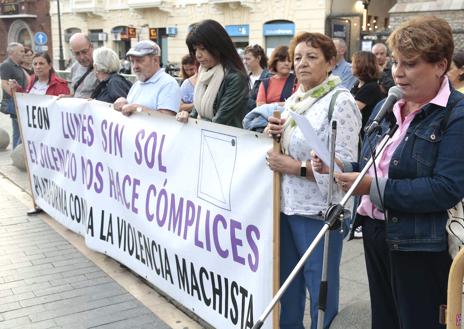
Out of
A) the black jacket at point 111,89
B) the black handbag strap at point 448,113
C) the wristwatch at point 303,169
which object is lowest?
the wristwatch at point 303,169

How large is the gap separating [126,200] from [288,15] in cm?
2218

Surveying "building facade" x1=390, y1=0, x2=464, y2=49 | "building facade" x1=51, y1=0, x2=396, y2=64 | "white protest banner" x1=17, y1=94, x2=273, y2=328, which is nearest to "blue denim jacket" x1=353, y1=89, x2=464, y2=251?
"white protest banner" x1=17, y1=94, x2=273, y2=328

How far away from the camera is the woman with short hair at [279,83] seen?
19.4 feet

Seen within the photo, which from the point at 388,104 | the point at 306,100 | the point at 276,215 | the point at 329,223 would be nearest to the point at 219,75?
the point at 306,100

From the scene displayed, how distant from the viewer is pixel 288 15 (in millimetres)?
24719

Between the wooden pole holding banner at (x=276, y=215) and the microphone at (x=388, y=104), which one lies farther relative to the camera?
the wooden pole holding banner at (x=276, y=215)

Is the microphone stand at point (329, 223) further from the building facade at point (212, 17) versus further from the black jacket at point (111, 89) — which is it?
the building facade at point (212, 17)

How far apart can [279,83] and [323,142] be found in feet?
11.6

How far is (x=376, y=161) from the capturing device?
227 centimetres

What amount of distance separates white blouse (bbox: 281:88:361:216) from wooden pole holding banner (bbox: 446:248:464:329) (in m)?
0.88

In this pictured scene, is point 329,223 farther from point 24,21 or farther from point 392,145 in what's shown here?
point 24,21

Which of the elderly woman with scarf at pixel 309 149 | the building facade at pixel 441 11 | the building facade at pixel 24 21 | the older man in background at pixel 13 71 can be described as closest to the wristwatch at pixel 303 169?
the elderly woman with scarf at pixel 309 149

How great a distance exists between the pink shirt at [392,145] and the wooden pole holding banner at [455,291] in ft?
1.81

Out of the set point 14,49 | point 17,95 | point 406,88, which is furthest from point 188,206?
point 14,49
